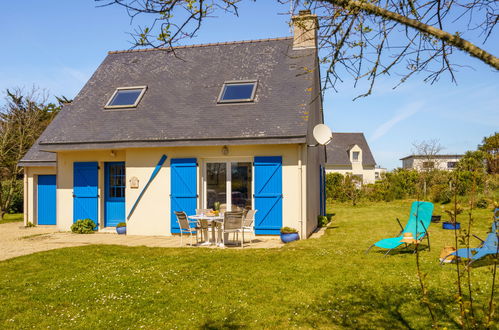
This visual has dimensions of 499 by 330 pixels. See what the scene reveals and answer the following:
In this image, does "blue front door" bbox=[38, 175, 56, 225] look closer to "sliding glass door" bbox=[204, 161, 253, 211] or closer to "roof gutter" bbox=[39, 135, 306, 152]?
"roof gutter" bbox=[39, 135, 306, 152]

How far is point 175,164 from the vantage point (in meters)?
11.6

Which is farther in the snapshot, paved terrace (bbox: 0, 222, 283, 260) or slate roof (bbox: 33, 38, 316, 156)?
slate roof (bbox: 33, 38, 316, 156)

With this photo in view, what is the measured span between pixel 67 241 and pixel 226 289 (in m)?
6.72

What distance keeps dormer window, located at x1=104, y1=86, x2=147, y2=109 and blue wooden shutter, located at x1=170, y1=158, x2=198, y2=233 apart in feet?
9.58

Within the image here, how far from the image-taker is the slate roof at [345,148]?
3703cm

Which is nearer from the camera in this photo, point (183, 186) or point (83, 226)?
point (183, 186)

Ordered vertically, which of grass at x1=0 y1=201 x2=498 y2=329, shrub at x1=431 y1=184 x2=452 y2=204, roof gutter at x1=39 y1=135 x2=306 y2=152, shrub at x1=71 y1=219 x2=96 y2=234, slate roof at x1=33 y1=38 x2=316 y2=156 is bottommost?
grass at x1=0 y1=201 x2=498 y2=329

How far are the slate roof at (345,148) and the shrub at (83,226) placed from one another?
88.4 ft

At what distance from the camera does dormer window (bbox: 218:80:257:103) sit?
39.7 ft

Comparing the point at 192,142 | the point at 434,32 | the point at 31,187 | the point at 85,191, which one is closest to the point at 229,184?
the point at 192,142

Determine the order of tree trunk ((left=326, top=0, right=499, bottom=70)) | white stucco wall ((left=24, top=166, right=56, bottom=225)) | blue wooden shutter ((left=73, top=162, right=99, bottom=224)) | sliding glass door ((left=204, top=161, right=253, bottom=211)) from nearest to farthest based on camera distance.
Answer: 1. tree trunk ((left=326, top=0, right=499, bottom=70))
2. sliding glass door ((left=204, top=161, right=253, bottom=211))
3. blue wooden shutter ((left=73, top=162, right=99, bottom=224))
4. white stucco wall ((left=24, top=166, right=56, bottom=225))

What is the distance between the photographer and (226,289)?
5.96 meters

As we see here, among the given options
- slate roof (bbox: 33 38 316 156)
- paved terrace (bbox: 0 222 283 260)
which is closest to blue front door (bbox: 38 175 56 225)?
paved terrace (bbox: 0 222 283 260)

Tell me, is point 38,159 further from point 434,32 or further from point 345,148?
point 345,148
